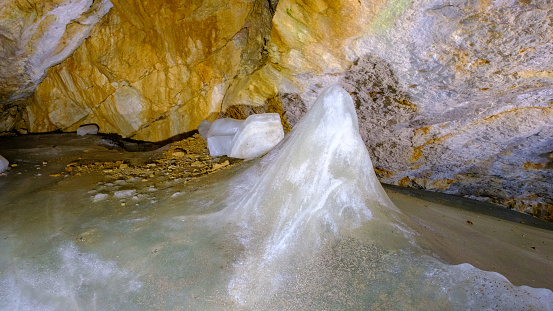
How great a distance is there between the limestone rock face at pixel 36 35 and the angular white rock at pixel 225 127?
2.63 m

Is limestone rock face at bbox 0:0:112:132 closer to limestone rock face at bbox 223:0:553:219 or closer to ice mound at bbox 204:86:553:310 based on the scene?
limestone rock face at bbox 223:0:553:219

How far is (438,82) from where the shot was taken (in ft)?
11.6

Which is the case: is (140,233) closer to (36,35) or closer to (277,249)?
(277,249)

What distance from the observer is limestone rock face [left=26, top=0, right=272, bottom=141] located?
532 centimetres

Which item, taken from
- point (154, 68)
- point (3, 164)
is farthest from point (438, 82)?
point (3, 164)

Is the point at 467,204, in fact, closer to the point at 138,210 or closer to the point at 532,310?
the point at 532,310

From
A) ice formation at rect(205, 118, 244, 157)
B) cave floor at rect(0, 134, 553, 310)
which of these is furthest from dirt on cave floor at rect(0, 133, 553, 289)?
ice formation at rect(205, 118, 244, 157)

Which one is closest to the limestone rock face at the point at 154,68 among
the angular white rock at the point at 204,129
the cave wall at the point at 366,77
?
the cave wall at the point at 366,77

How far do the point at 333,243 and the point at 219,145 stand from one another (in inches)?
97.8

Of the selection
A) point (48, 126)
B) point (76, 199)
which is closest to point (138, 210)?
point (76, 199)

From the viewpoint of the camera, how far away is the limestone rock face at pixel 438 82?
2.91 m

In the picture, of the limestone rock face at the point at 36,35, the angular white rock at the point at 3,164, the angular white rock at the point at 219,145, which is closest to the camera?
the angular white rock at the point at 3,164

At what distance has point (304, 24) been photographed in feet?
12.0

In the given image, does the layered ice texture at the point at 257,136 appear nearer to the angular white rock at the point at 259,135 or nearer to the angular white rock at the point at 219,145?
the angular white rock at the point at 259,135
